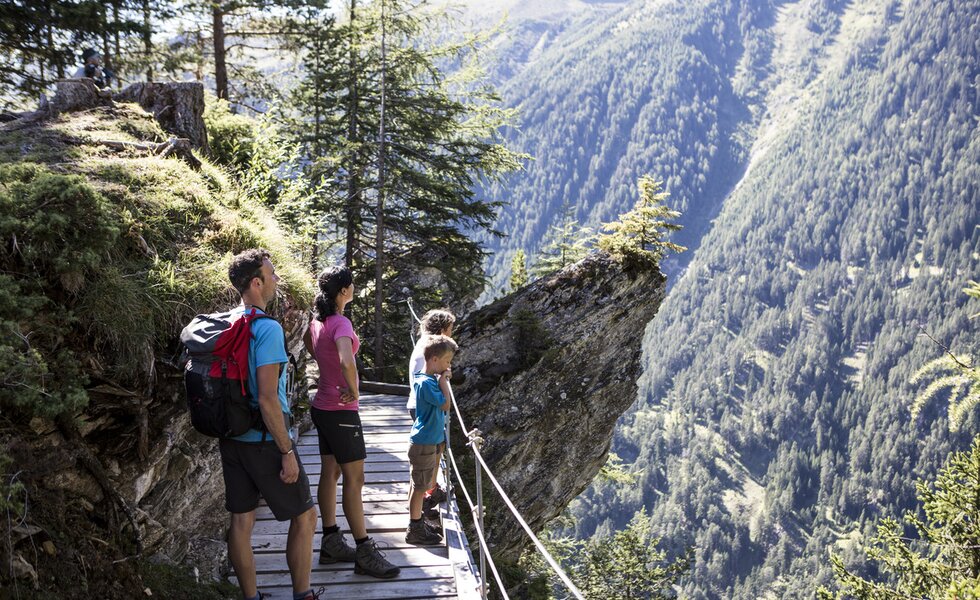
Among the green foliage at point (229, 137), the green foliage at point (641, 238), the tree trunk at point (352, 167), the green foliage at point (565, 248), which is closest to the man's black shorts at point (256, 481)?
the green foliage at point (229, 137)

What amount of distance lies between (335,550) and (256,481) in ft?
5.07

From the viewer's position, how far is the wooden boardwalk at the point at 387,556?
523 centimetres

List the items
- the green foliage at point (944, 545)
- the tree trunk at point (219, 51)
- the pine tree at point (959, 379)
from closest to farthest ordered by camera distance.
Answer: the pine tree at point (959, 379)
the green foliage at point (944, 545)
the tree trunk at point (219, 51)

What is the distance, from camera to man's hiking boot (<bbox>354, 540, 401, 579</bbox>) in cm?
533

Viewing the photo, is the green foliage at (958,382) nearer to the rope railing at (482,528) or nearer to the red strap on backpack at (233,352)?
the rope railing at (482,528)

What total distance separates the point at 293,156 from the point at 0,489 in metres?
9.80

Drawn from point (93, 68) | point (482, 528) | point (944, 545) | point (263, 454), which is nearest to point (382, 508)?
point (482, 528)

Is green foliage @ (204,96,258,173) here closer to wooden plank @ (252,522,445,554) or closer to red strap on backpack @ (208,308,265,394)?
wooden plank @ (252,522,445,554)

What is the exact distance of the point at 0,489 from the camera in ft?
10.5

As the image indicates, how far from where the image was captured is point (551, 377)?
12.6 meters

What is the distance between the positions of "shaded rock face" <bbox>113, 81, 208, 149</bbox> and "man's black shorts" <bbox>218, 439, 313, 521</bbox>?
669 centimetres

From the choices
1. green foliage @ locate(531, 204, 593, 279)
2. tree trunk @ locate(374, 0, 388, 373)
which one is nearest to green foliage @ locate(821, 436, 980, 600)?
tree trunk @ locate(374, 0, 388, 373)

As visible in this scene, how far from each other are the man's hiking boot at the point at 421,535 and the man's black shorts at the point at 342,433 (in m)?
1.04

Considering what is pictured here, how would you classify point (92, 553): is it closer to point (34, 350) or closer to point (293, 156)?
point (34, 350)
